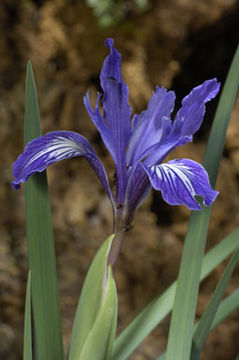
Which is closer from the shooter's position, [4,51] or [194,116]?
[194,116]

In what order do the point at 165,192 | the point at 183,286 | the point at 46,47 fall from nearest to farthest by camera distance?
the point at 165,192 → the point at 183,286 → the point at 46,47

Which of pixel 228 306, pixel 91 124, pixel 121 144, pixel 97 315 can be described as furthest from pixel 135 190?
pixel 91 124

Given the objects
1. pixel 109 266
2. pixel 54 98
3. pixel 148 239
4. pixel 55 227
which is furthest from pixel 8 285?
pixel 109 266

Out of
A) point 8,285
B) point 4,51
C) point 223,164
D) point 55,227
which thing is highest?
point 4,51

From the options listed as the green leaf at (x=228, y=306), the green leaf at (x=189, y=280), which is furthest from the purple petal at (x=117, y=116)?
the green leaf at (x=228, y=306)

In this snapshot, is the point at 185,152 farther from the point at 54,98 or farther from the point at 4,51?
the point at 4,51

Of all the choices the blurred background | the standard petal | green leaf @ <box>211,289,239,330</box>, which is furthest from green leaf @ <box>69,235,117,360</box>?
the blurred background
